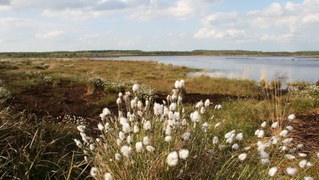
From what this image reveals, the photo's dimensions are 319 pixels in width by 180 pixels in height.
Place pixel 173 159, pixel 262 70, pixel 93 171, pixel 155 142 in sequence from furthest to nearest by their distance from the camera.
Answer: pixel 262 70
pixel 93 171
pixel 155 142
pixel 173 159

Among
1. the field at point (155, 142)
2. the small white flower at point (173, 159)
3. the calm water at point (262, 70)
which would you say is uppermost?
the small white flower at point (173, 159)

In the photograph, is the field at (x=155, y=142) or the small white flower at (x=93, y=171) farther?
the small white flower at (x=93, y=171)

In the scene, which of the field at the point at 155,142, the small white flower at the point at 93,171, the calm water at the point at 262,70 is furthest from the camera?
the calm water at the point at 262,70

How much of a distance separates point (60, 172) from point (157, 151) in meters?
1.96

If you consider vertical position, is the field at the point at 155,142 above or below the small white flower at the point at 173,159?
below

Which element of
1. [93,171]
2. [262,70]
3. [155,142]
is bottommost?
[262,70]

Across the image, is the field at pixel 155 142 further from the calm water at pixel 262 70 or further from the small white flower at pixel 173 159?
the calm water at pixel 262 70

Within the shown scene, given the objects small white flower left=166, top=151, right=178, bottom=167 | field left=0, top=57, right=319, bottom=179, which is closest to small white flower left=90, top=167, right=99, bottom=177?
field left=0, top=57, right=319, bottom=179

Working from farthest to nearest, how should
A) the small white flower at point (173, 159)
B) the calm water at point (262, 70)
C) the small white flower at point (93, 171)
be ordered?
the calm water at point (262, 70) < the small white flower at point (93, 171) < the small white flower at point (173, 159)

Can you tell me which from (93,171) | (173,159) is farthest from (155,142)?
(173,159)

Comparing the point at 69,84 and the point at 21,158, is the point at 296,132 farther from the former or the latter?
the point at 69,84

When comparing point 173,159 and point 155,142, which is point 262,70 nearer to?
point 155,142

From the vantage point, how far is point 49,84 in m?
18.7

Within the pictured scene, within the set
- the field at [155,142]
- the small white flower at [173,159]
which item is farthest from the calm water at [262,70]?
the small white flower at [173,159]
